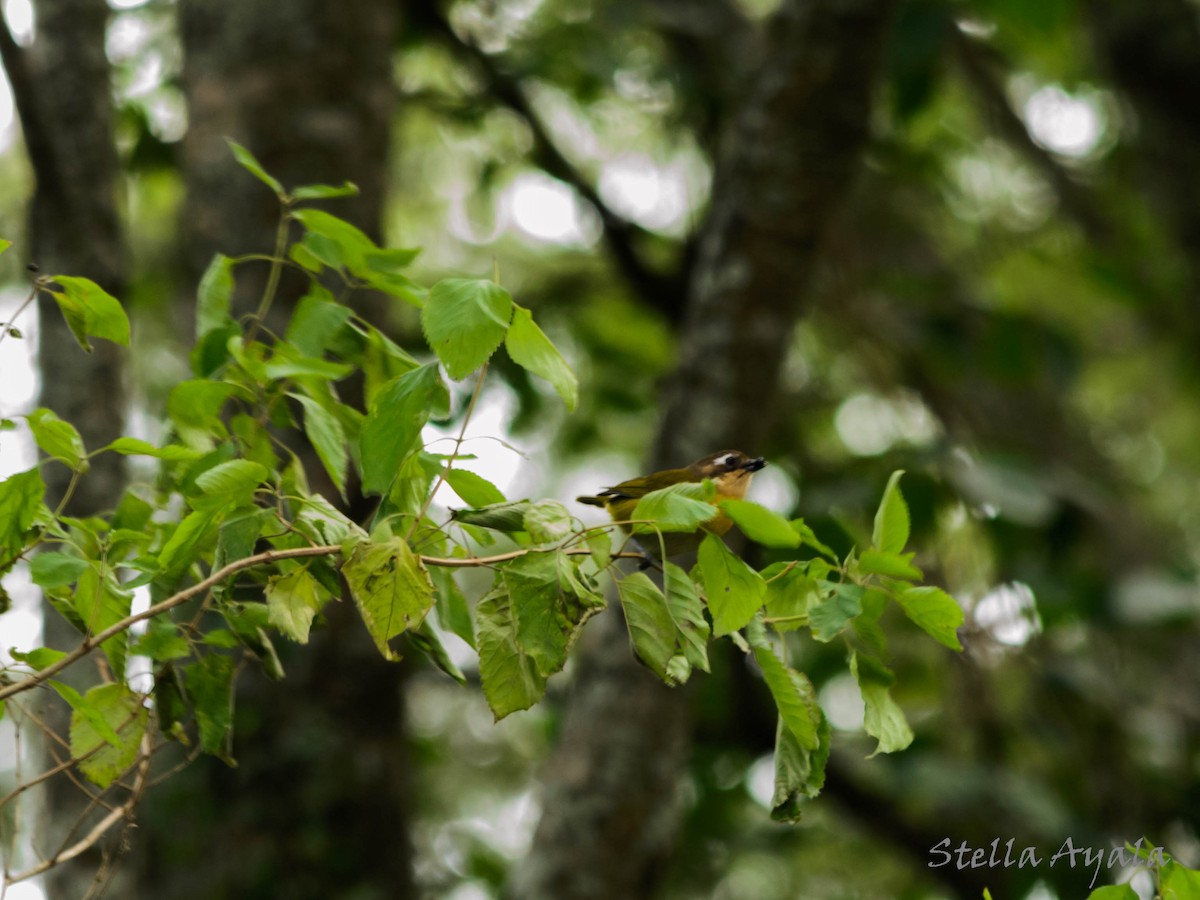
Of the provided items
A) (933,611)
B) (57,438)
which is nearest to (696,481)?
(933,611)

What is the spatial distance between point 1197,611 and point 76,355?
4.48 metres

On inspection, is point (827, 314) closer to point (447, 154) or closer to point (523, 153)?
point (523, 153)

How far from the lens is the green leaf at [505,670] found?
145 cm

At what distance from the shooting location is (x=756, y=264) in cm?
456

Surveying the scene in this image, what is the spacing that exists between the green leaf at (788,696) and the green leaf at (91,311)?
3.06 ft

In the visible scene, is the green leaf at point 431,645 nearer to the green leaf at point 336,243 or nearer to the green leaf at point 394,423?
the green leaf at point 394,423

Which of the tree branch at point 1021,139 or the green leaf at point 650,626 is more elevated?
the green leaf at point 650,626

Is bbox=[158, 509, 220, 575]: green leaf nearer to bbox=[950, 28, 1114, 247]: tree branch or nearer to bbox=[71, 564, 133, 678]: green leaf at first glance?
bbox=[71, 564, 133, 678]: green leaf

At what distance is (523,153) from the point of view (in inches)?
277

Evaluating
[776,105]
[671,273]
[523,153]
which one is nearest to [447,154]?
[523,153]

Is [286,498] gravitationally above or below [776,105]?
above

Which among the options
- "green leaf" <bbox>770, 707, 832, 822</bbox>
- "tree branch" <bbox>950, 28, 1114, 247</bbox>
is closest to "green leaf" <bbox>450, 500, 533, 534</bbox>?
"green leaf" <bbox>770, 707, 832, 822</bbox>

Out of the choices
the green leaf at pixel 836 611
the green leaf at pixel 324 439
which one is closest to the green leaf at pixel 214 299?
the green leaf at pixel 324 439

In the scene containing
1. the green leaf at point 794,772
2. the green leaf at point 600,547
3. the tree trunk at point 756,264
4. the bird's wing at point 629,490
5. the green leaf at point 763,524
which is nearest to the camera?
the green leaf at point 763,524
